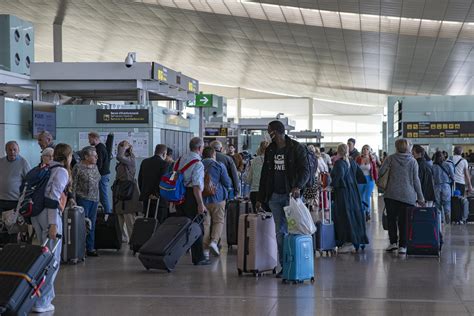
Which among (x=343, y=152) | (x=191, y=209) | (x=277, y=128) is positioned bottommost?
(x=191, y=209)

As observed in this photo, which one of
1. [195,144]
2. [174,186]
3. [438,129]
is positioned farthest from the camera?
[438,129]

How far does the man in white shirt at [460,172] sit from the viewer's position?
17922 millimetres

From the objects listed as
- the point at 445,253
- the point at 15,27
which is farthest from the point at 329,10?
the point at 445,253

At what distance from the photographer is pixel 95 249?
39.4ft

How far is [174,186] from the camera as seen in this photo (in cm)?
1031

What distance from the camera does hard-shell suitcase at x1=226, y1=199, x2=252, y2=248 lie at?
12609 millimetres

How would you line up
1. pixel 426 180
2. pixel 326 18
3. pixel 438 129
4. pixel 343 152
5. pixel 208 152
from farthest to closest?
1. pixel 326 18
2. pixel 438 129
3. pixel 426 180
4. pixel 343 152
5. pixel 208 152

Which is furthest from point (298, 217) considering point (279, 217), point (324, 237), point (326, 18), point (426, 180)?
point (326, 18)

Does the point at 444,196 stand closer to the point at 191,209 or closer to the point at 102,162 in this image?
the point at 102,162

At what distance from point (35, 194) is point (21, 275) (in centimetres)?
146

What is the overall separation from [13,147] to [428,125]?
721 inches

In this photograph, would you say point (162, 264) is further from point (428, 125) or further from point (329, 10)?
point (329, 10)

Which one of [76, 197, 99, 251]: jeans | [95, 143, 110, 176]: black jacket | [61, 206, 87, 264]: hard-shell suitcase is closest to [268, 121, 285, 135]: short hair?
[61, 206, 87, 264]: hard-shell suitcase

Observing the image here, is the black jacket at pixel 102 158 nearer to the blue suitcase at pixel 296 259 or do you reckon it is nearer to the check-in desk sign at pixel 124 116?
the check-in desk sign at pixel 124 116
